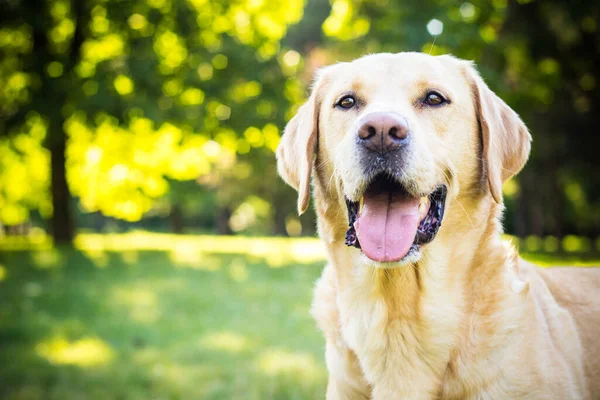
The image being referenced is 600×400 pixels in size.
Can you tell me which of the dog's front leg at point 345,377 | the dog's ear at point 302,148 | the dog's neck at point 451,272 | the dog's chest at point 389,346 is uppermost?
the dog's ear at point 302,148

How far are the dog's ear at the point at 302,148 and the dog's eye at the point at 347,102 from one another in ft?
0.75

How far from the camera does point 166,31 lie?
1480 centimetres

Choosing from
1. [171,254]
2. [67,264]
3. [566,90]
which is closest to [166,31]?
[171,254]

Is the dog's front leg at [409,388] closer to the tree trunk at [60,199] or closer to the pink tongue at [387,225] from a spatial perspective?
the pink tongue at [387,225]

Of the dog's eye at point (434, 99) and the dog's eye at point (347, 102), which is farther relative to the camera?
the dog's eye at point (347, 102)

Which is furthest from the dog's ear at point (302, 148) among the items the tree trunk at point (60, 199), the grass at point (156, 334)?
the tree trunk at point (60, 199)

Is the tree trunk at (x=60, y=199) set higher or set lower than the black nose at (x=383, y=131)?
lower

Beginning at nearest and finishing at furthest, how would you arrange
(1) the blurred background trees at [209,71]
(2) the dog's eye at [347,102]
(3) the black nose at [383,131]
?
(3) the black nose at [383,131]
(2) the dog's eye at [347,102]
(1) the blurred background trees at [209,71]

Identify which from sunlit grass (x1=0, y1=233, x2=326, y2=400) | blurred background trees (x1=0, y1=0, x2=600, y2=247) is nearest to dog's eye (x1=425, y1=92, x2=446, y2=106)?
sunlit grass (x1=0, y1=233, x2=326, y2=400)

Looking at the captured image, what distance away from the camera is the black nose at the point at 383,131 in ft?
7.72

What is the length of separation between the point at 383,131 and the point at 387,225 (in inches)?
17.5

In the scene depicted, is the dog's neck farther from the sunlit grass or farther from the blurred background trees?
the blurred background trees

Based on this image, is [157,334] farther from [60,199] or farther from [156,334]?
[60,199]

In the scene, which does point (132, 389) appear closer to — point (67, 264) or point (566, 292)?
point (566, 292)
